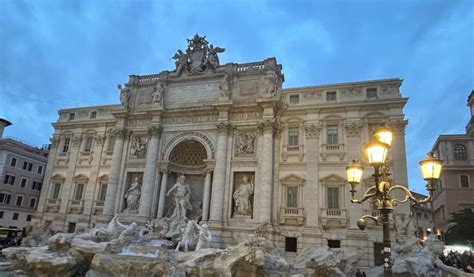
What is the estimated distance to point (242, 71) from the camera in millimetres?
23672

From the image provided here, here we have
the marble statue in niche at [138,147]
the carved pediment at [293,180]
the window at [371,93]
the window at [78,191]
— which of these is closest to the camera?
the carved pediment at [293,180]

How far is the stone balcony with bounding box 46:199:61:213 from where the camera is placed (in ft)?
86.1

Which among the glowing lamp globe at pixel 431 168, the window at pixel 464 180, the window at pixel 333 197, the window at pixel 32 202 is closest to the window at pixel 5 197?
the window at pixel 32 202

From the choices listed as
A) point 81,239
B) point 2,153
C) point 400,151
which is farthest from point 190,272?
point 2,153

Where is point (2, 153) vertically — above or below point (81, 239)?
above

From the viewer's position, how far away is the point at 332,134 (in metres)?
21.1

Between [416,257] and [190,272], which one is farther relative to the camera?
[416,257]

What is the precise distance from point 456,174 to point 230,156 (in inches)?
1149

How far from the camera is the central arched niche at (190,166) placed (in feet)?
77.6

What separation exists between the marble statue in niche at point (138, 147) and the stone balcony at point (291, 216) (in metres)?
11.5

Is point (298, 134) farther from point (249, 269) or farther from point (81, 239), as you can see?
point (81, 239)

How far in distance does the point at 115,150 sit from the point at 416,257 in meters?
21.1

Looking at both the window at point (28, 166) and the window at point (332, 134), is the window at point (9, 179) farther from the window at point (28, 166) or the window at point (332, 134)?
the window at point (332, 134)

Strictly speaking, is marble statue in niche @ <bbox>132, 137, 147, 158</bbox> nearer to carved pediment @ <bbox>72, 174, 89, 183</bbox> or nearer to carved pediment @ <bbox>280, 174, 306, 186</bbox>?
carved pediment @ <bbox>72, 174, 89, 183</bbox>
